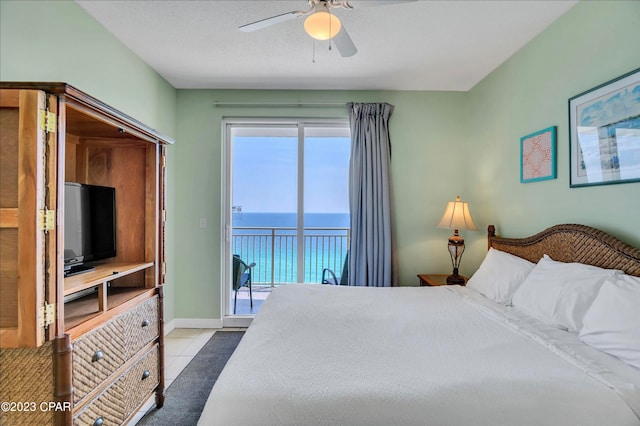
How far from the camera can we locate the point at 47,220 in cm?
120

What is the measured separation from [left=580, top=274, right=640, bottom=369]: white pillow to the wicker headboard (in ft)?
0.42

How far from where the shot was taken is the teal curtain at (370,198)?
3.40 meters

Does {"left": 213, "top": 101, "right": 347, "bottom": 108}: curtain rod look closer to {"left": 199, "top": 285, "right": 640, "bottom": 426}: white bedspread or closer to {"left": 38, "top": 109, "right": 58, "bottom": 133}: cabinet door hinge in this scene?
{"left": 38, "top": 109, "right": 58, "bottom": 133}: cabinet door hinge

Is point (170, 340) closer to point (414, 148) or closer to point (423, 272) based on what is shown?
point (423, 272)

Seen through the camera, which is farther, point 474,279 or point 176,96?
point 176,96

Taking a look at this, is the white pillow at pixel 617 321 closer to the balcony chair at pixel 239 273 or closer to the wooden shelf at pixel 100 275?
the wooden shelf at pixel 100 275

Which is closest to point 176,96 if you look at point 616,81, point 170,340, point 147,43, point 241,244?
point 147,43

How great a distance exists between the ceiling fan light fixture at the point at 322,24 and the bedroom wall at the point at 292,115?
5.89 feet

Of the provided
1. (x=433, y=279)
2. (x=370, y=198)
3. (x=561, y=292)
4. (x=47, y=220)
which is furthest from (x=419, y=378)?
(x=370, y=198)

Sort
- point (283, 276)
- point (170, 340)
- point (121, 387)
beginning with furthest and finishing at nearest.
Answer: point (283, 276), point (170, 340), point (121, 387)

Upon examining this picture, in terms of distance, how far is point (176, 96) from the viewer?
3.53m

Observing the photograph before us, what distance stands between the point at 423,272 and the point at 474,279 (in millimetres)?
993

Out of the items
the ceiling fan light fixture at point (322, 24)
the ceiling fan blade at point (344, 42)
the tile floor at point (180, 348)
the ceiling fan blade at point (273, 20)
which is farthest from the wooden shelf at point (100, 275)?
the ceiling fan blade at point (344, 42)

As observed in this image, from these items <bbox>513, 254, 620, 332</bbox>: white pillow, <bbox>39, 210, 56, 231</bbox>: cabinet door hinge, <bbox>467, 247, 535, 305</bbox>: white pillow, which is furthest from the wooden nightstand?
<bbox>39, 210, 56, 231</bbox>: cabinet door hinge
